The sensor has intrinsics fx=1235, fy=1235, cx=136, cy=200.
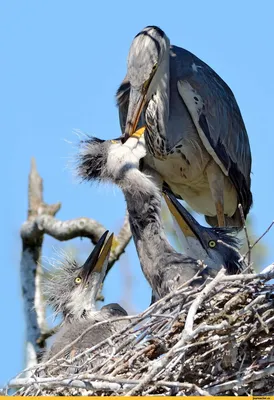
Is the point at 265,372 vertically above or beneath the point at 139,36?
beneath

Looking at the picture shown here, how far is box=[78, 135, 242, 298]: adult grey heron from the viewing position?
7.00 meters

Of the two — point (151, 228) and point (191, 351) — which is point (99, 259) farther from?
point (191, 351)

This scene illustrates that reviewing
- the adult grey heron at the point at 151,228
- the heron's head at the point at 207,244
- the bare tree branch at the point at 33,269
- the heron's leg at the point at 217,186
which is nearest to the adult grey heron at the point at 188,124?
the heron's leg at the point at 217,186

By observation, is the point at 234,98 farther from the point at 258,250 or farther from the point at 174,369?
the point at 174,369

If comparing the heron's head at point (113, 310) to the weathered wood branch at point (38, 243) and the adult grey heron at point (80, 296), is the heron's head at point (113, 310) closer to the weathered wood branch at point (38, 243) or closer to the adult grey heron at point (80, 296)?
the adult grey heron at point (80, 296)

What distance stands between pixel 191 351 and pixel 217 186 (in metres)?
2.80

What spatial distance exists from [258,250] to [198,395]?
492cm

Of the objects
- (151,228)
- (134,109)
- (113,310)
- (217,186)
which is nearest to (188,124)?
(217,186)

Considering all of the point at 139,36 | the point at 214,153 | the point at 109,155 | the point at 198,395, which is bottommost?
the point at 198,395

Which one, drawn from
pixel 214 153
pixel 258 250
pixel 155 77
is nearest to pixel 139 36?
pixel 155 77

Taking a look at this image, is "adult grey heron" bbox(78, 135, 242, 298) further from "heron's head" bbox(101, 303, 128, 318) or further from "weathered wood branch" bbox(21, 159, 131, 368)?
"weathered wood branch" bbox(21, 159, 131, 368)

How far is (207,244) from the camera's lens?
7.20 metres

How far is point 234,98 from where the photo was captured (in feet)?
29.2

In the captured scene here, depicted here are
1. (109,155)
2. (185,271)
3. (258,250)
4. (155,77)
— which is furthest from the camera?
(258,250)
